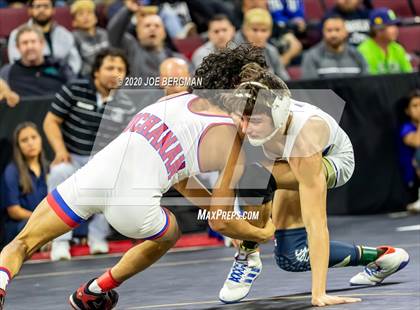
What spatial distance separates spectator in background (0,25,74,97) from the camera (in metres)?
8.06

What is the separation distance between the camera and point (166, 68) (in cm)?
758

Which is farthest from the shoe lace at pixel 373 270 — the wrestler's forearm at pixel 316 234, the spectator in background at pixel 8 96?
the spectator in background at pixel 8 96

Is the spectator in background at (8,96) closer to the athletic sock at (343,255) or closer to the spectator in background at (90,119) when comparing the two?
the spectator in background at (90,119)

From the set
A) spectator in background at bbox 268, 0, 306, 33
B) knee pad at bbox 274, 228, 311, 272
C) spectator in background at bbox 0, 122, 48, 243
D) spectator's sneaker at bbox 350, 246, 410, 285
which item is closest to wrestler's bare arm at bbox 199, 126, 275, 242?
knee pad at bbox 274, 228, 311, 272

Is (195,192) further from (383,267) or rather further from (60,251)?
(60,251)

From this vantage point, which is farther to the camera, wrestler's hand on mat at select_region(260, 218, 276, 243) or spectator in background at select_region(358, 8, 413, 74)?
spectator in background at select_region(358, 8, 413, 74)

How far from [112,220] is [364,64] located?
16.6ft

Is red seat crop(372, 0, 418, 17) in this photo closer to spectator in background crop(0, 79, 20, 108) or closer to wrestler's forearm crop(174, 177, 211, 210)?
spectator in background crop(0, 79, 20, 108)

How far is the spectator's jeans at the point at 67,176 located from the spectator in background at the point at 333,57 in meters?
2.37

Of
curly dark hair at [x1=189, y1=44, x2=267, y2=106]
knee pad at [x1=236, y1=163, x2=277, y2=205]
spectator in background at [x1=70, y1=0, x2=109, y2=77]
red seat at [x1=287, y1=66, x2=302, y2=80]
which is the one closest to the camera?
curly dark hair at [x1=189, y1=44, x2=267, y2=106]

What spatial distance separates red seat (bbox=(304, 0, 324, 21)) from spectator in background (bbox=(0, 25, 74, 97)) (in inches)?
135

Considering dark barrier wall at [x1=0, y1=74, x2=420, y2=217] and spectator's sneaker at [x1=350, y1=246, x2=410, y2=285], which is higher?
spectator's sneaker at [x1=350, y1=246, x2=410, y2=285]

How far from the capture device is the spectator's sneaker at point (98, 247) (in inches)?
295

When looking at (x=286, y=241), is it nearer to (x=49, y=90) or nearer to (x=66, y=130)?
(x=66, y=130)
